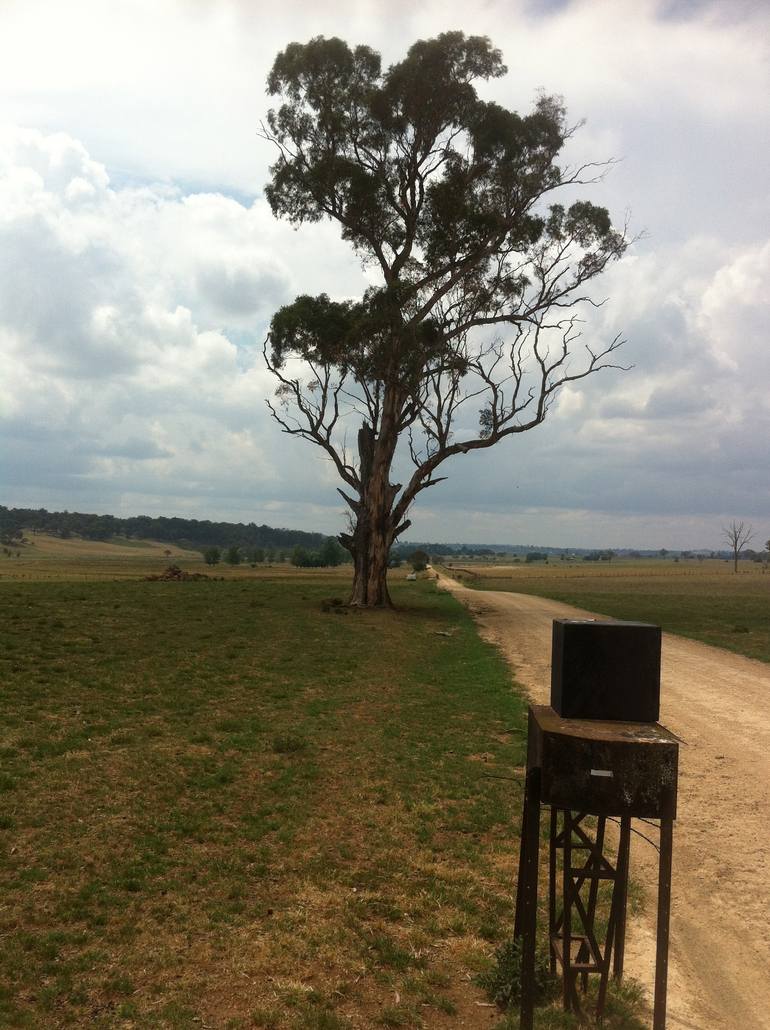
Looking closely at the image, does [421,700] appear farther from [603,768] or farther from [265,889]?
[603,768]

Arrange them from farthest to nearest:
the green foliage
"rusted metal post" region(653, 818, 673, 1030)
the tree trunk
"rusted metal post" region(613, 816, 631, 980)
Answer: the tree trunk < the green foliage < "rusted metal post" region(613, 816, 631, 980) < "rusted metal post" region(653, 818, 673, 1030)

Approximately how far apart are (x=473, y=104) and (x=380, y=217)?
6.31m

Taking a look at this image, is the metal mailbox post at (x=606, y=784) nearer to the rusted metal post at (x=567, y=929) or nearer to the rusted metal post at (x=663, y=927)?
the rusted metal post at (x=663, y=927)

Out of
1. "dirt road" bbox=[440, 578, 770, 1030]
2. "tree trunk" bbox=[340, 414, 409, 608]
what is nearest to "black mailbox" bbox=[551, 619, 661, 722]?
"dirt road" bbox=[440, 578, 770, 1030]

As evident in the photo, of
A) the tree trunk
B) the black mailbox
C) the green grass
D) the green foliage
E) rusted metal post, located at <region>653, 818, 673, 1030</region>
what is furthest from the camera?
the tree trunk

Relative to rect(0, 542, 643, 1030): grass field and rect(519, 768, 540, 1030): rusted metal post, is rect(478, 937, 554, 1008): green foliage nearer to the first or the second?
rect(0, 542, 643, 1030): grass field

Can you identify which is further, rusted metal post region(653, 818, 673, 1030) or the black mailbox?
the black mailbox

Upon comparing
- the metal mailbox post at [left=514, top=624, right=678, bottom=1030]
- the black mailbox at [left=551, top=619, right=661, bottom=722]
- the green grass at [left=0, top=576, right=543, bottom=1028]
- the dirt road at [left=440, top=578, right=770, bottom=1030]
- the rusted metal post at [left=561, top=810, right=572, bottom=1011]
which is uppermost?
the black mailbox at [left=551, top=619, right=661, bottom=722]

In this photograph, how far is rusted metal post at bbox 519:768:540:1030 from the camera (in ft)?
13.3

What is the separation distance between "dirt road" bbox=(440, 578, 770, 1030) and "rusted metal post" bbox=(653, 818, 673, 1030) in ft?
1.87

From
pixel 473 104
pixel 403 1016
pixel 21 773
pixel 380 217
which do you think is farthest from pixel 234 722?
pixel 473 104

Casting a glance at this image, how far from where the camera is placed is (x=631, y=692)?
175 inches

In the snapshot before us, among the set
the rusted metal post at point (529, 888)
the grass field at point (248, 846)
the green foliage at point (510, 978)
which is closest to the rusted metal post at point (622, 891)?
the grass field at point (248, 846)

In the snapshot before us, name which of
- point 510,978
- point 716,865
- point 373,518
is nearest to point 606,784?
point 510,978
